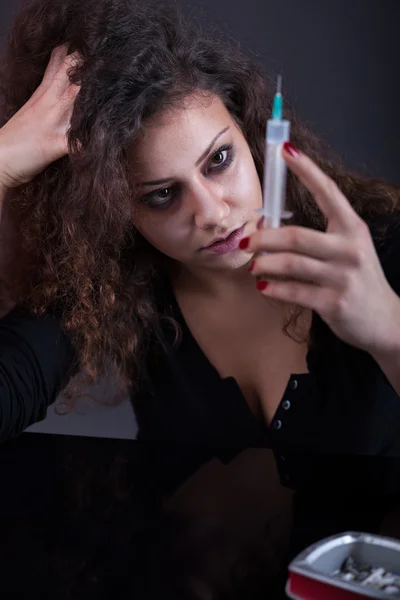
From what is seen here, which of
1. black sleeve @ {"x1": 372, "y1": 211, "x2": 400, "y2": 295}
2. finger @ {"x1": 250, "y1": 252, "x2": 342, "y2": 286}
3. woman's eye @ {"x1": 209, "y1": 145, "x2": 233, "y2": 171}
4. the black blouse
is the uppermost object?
woman's eye @ {"x1": 209, "y1": 145, "x2": 233, "y2": 171}

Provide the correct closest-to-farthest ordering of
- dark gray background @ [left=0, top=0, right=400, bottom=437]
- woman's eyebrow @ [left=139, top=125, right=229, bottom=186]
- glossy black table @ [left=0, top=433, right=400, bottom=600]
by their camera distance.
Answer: glossy black table @ [left=0, top=433, right=400, bottom=600]
woman's eyebrow @ [left=139, top=125, right=229, bottom=186]
dark gray background @ [left=0, top=0, right=400, bottom=437]

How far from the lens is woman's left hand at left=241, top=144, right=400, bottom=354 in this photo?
3.02 ft

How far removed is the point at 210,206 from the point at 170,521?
1.72 feet

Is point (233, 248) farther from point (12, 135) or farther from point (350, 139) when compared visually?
point (350, 139)

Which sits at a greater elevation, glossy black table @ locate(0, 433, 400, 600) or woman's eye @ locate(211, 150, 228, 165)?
woman's eye @ locate(211, 150, 228, 165)

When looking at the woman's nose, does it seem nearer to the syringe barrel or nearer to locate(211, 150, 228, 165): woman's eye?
locate(211, 150, 228, 165): woman's eye

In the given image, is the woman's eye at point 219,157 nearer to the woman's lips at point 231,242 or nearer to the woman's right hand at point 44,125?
the woman's lips at point 231,242

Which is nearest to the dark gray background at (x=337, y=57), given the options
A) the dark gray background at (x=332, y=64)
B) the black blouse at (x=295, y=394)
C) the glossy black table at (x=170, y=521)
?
the dark gray background at (x=332, y=64)

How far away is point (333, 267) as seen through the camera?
0.95 m

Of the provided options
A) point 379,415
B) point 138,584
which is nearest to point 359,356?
point 379,415

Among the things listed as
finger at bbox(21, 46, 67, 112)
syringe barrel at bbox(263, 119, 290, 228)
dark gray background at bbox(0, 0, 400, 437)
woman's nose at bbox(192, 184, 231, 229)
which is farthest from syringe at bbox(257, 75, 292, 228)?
dark gray background at bbox(0, 0, 400, 437)

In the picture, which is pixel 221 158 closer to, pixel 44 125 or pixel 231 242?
pixel 231 242

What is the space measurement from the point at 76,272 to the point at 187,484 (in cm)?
51

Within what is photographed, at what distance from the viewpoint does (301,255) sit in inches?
37.9
